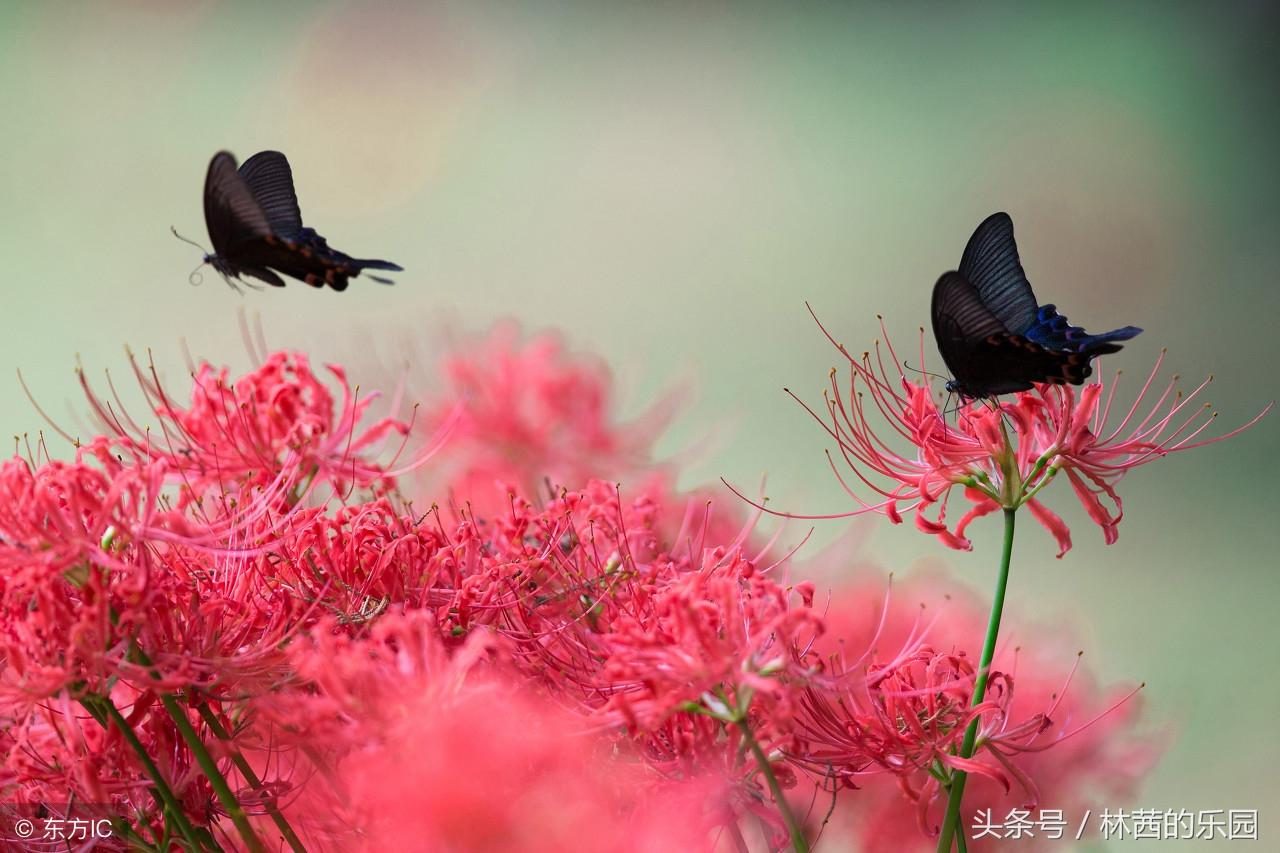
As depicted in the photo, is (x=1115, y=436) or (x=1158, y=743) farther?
(x=1158, y=743)

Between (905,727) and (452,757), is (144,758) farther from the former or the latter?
(905,727)

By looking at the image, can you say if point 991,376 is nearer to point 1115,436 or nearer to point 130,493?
point 1115,436

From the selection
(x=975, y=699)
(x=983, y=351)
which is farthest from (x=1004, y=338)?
(x=975, y=699)

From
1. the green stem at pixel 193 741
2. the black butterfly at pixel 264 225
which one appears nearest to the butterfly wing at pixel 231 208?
the black butterfly at pixel 264 225

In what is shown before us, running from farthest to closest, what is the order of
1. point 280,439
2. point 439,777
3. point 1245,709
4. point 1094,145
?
point 1094,145, point 1245,709, point 280,439, point 439,777

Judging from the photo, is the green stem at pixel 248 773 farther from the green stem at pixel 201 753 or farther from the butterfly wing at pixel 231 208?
the butterfly wing at pixel 231 208

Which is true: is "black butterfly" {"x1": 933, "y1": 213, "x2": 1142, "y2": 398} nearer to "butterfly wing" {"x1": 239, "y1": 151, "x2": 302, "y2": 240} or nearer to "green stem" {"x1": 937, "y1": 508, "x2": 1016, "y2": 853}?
"green stem" {"x1": 937, "y1": 508, "x2": 1016, "y2": 853}

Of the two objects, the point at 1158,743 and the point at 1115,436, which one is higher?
the point at 1115,436

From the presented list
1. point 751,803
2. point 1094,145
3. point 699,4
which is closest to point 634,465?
point 751,803
